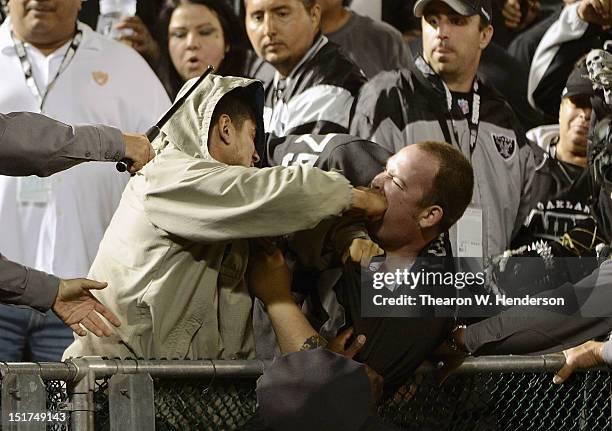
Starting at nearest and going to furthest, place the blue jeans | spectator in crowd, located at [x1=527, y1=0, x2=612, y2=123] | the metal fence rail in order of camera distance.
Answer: the metal fence rail → the blue jeans → spectator in crowd, located at [x1=527, y1=0, x2=612, y2=123]

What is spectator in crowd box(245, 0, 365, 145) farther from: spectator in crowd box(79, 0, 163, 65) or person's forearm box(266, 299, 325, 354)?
person's forearm box(266, 299, 325, 354)

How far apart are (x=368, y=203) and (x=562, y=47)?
1.98 metres

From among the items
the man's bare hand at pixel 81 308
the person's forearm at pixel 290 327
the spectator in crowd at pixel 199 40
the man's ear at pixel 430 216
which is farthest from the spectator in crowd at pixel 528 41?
the man's bare hand at pixel 81 308

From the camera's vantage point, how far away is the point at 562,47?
14.9 ft

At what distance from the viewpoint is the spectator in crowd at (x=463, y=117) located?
4.08 meters

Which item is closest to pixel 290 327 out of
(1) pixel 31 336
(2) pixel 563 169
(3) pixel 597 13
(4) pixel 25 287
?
(4) pixel 25 287

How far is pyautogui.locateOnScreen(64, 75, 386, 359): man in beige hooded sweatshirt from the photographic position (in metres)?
2.68

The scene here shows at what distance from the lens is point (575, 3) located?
4.59 metres

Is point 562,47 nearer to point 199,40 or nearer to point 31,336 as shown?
point 199,40

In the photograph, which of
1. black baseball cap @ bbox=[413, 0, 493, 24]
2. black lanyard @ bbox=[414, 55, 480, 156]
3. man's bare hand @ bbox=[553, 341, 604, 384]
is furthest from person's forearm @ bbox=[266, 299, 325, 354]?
black baseball cap @ bbox=[413, 0, 493, 24]

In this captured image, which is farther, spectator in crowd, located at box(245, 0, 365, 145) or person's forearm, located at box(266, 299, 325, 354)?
spectator in crowd, located at box(245, 0, 365, 145)

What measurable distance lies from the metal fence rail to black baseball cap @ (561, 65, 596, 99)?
61.4 inches

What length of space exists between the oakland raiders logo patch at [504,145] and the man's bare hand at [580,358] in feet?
4.36

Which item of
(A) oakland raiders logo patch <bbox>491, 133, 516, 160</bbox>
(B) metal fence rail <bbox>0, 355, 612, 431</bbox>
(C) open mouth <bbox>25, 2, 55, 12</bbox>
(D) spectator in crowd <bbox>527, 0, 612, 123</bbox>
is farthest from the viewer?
(D) spectator in crowd <bbox>527, 0, 612, 123</bbox>
